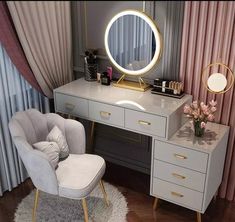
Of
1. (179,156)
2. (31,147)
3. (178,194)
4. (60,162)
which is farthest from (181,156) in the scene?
(31,147)

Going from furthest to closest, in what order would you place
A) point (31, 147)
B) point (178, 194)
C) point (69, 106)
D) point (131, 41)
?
1. point (69, 106)
2. point (131, 41)
3. point (178, 194)
4. point (31, 147)

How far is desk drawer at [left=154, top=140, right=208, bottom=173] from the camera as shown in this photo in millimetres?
1615

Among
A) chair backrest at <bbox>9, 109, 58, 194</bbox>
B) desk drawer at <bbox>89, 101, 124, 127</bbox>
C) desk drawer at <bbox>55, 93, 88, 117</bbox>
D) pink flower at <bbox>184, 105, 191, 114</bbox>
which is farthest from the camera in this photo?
desk drawer at <bbox>55, 93, 88, 117</bbox>

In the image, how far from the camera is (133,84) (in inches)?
80.9

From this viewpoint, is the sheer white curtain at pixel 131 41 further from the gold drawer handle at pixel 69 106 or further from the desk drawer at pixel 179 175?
the desk drawer at pixel 179 175

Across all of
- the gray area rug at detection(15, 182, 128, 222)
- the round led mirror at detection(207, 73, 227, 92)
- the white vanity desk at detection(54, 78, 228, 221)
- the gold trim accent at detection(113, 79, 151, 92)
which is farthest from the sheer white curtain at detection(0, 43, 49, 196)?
the round led mirror at detection(207, 73, 227, 92)

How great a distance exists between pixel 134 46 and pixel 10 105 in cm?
85

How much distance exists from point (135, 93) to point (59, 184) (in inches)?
28.2

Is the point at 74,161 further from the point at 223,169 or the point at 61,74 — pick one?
the point at 223,169

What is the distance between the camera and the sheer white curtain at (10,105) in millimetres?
1883

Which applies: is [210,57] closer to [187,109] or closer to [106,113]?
[187,109]

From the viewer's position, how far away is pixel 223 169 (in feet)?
6.49

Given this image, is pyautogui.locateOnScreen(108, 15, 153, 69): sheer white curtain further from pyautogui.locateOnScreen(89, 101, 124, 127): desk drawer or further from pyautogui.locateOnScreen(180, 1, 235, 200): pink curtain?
pyautogui.locateOnScreen(89, 101, 124, 127): desk drawer

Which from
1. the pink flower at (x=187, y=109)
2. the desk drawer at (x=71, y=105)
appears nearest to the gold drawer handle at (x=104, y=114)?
the desk drawer at (x=71, y=105)
